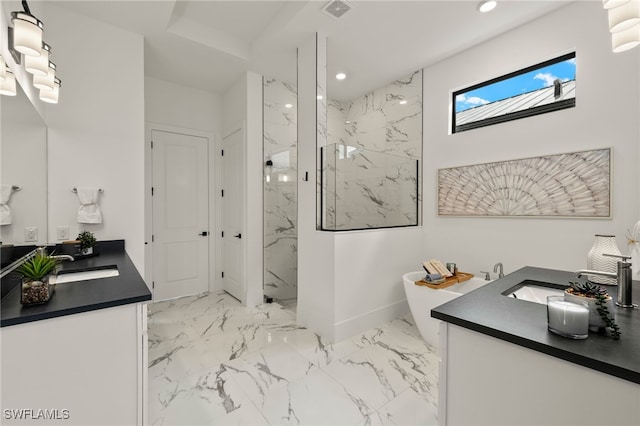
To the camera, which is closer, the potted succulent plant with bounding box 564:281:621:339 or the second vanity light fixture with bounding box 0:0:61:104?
the potted succulent plant with bounding box 564:281:621:339

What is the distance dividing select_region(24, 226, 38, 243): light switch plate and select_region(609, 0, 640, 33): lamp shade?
3.09 m

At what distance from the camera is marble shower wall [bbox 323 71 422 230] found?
9.02ft

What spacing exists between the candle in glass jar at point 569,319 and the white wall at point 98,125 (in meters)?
3.01

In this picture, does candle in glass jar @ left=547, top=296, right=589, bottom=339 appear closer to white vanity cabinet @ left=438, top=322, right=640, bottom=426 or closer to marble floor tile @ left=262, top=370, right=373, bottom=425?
white vanity cabinet @ left=438, top=322, right=640, bottom=426

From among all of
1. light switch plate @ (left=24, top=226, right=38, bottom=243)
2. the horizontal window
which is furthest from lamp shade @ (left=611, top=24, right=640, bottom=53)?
light switch plate @ (left=24, top=226, right=38, bottom=243)

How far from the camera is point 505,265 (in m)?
2.63

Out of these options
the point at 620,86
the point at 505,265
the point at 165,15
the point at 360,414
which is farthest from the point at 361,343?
the point at 165,15

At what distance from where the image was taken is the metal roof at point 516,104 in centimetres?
234

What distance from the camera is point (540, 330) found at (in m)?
0.90

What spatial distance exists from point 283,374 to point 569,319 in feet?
5.85

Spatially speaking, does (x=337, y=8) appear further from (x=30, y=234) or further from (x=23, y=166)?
(x=30, y=234)

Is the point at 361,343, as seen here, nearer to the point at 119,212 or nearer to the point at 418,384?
the point at 418,384

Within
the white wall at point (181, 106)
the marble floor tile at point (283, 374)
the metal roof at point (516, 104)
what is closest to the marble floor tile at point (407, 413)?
the marble floor tile at point (283, 374)

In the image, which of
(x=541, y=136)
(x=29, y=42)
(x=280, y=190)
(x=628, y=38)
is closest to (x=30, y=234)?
(x=29, y=42)
